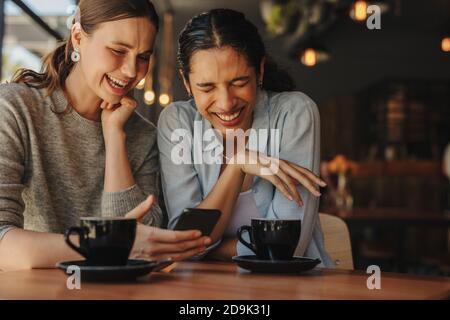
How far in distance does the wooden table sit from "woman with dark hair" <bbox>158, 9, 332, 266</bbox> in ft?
1.07

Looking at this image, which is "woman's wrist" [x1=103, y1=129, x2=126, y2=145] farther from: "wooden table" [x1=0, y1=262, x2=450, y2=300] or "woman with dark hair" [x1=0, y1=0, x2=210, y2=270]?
"wooden table" [x1=0, y1=262, x2=450, y2=300]

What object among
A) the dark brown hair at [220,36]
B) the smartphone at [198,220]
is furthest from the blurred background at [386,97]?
the smartphone at [198,220]

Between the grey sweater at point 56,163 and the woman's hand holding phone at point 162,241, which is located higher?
the grey sweater at point 56,163

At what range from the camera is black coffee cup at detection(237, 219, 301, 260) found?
3.43 feet

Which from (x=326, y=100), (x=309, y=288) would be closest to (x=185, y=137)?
(x=309, y=288)

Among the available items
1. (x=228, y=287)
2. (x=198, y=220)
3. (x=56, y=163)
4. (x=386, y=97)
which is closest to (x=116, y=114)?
(x=56, y=163)

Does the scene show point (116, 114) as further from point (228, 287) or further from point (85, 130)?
point (228, 287)

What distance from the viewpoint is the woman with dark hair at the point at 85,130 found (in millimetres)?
1337

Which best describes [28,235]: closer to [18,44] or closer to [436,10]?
[18,44]

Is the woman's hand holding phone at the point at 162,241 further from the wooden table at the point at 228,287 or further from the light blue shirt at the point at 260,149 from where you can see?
the light blue shirt at the point at 260,149

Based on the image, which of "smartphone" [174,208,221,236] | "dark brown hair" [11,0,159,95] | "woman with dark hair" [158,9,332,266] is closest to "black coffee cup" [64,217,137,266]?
"smartphone" [174,208,221,236]

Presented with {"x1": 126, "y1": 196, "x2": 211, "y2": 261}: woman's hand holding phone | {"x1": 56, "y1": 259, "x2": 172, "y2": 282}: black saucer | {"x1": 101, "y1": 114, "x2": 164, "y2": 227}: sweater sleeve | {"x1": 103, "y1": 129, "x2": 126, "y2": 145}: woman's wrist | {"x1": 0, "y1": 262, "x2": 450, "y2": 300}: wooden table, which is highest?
{"x1": 103, "y1": 129, "x2": 126, "y2": 145}: woman's wrist

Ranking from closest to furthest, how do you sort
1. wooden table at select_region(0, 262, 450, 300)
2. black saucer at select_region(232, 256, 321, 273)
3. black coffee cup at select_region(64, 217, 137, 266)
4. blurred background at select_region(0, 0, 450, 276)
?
wooden table at select_region(0, 262, 450, 300) < black coffee cup at select_region(64, 217, 137, 266) < black saucer at select_region(232, 256, 321, 273) < blurred background at select_region(0, 0, 450, 276)

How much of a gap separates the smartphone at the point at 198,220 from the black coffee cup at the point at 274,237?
79mm
